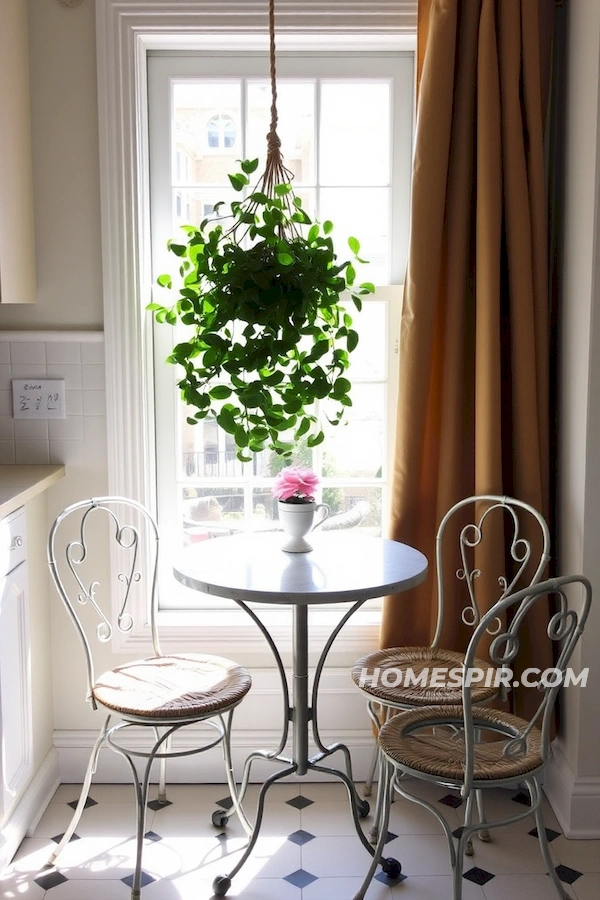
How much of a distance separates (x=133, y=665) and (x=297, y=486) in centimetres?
70

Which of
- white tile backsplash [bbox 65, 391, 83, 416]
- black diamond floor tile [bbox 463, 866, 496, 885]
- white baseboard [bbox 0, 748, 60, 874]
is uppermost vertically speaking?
white tile backsplash [bbox 65, 391, 83, 416]

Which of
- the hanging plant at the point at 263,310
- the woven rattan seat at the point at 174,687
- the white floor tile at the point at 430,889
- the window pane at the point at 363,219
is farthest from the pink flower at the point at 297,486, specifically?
the white floor tile at the point at 430,889

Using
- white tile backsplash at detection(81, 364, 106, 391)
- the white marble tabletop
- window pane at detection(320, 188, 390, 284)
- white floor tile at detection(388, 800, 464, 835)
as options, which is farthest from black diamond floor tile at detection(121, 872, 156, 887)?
window pane at detection(320, 188, 390, 284)

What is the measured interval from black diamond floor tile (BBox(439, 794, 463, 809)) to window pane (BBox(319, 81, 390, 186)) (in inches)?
75.4

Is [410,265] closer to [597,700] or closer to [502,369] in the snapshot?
[502,369]

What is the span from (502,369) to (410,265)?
421 mm

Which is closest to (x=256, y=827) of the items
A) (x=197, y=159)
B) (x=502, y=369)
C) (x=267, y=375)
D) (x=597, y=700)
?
(x=597, y=700)

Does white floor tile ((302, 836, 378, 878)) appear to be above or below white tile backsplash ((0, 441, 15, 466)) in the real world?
below

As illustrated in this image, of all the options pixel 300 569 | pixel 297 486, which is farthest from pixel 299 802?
pixel 297 486

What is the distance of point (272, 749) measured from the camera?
9.69 feet

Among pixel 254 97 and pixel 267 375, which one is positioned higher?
pixel 254 97

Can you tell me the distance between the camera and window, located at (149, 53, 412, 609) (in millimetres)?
2900

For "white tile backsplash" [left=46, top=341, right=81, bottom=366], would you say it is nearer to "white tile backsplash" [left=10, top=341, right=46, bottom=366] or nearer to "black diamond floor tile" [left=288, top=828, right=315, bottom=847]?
"white tile backsplash" [left=10, top=341, right=46, bottom=366]

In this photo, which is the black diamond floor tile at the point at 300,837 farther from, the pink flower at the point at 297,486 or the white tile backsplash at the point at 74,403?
the white tile backsplash at the point at 74,403
